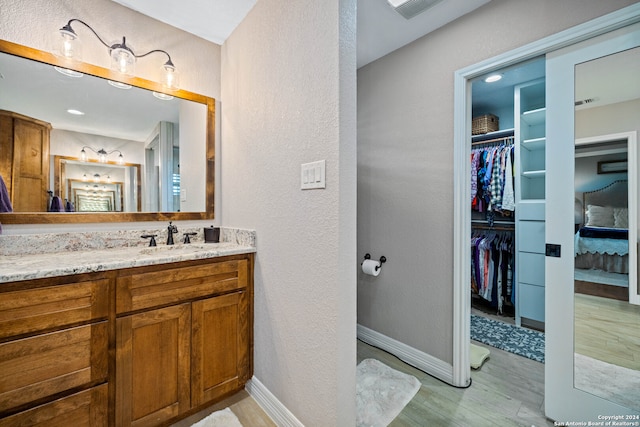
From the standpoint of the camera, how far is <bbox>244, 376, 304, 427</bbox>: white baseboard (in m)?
1.37

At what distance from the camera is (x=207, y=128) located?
205 cm

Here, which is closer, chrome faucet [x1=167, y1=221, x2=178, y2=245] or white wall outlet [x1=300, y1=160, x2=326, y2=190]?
white wall outlet [x1=300, y1=160, x2=326, y2=190]

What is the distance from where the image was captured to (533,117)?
2.66 metres

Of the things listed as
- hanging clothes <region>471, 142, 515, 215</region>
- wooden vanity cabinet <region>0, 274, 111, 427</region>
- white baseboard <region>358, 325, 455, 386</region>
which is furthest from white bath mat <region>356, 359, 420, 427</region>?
hanging clothes <region>471, 142, 515, 215</region>

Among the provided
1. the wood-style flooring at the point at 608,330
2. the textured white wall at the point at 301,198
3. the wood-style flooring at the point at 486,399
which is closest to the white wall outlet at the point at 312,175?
the textured white wall at the point at 301,198

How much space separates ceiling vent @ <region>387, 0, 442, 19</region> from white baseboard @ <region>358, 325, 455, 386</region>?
230 cm

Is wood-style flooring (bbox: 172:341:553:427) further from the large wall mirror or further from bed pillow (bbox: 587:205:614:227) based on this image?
the large wall mirror

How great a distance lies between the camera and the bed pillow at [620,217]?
1.29m

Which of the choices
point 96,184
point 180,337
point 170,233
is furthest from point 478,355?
point 96,184

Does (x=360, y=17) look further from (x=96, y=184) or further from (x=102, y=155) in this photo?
(x=96, y=184)

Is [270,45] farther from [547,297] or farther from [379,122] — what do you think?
[547,297]

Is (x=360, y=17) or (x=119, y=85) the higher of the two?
(x=360, y=17)

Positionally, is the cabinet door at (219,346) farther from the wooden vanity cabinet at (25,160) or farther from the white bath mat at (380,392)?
the wooden vanity cabinet at (25,160)

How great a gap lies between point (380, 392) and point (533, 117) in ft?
Answer: 9.52
